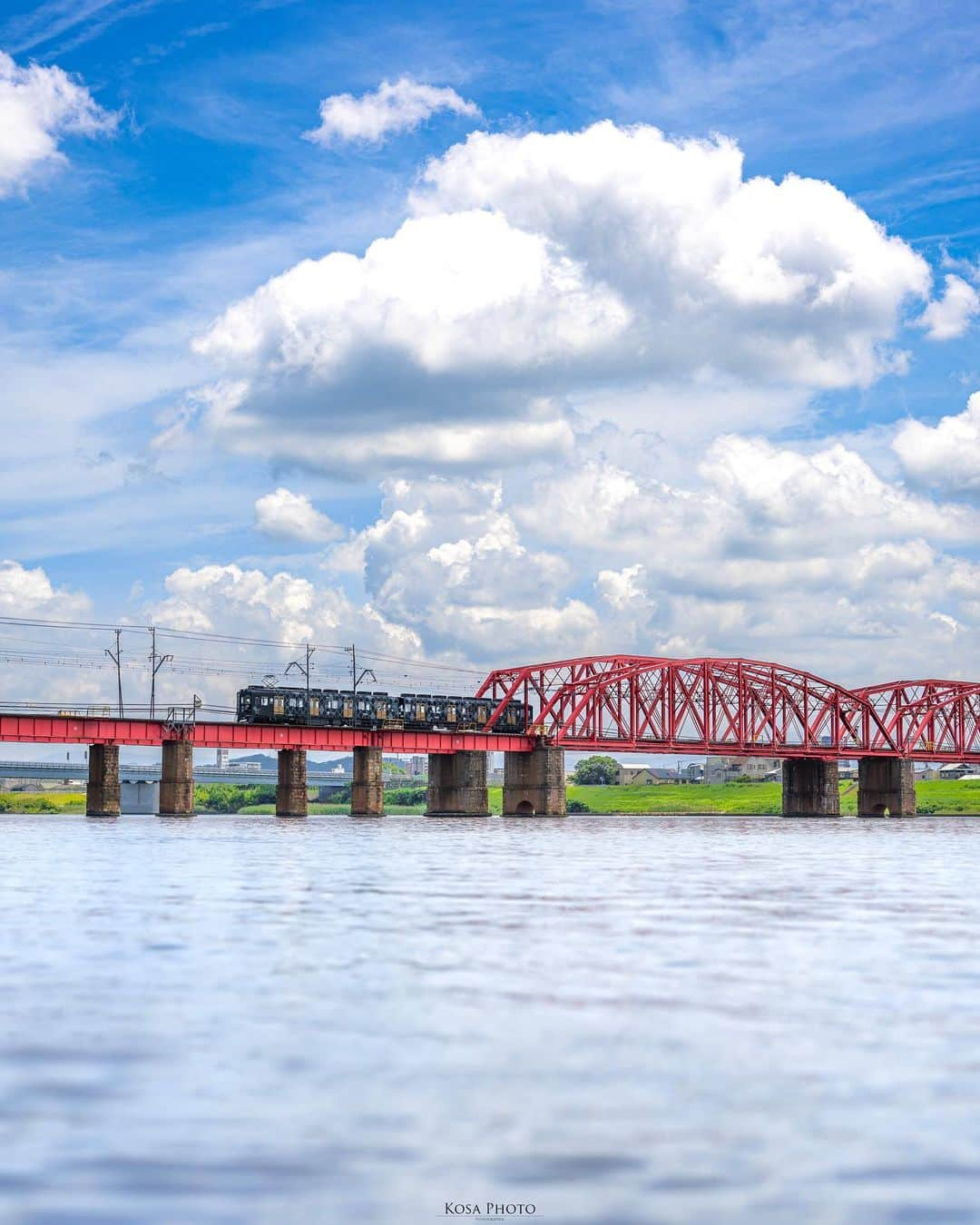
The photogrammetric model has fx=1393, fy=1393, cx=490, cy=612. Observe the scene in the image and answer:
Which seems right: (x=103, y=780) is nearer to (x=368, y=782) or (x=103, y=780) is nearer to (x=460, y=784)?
(x=368, y=782)

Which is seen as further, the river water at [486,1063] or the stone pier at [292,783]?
the stone pier at [292,783]

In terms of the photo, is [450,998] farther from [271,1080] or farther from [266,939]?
[266,939]

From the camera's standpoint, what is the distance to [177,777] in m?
146

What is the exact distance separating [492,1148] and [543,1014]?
7.16 m

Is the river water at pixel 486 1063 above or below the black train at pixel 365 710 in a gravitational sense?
below

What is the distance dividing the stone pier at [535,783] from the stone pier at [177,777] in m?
51.4

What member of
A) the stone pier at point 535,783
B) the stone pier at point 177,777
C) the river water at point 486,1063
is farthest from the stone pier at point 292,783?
the river water at point 486,1063

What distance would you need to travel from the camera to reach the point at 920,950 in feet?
94.4

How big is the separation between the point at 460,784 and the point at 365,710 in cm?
1726

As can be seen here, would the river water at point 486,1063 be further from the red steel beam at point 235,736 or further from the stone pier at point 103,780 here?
the stone pier at point 103,780

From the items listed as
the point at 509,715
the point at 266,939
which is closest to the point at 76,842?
the point at 266,939

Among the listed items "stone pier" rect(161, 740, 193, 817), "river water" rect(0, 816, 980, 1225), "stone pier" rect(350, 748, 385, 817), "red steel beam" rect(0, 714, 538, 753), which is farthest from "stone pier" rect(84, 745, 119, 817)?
"river water" rect(0, 816, 980, 1225)

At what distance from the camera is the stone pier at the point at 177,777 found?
476ft

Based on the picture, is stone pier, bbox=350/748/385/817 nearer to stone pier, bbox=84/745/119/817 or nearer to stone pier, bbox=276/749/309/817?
stone pier, bbox=276/749/309/817
